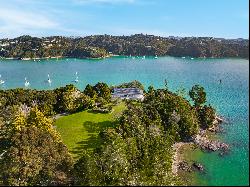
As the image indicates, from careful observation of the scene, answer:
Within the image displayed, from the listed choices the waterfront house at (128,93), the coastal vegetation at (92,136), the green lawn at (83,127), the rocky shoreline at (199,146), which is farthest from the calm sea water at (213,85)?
the waterfront house at (128,93)

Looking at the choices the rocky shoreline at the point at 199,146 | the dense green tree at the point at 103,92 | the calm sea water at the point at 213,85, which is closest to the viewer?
the calm sea water at the point at 213,85

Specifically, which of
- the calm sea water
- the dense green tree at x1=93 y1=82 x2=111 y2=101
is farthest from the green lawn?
the calm sea water

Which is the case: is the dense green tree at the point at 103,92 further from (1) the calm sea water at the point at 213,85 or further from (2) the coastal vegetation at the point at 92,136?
(1) the calm sea water at the point at 213,85

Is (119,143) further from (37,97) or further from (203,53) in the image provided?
(203,53)

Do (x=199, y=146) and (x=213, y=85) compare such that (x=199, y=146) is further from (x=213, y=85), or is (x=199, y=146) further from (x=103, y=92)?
(x=213, y=85)

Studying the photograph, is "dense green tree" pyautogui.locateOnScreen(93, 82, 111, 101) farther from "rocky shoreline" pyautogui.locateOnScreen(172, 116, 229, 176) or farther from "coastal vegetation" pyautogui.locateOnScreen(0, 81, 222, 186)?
"rocky shoreline" pyautogui.locateOnScreen(172, 116, 229, 176)

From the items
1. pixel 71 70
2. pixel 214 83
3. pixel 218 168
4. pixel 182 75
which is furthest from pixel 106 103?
pixel 71 70
